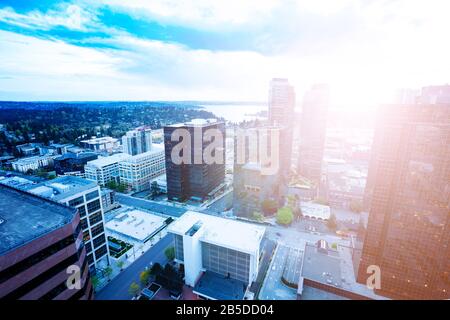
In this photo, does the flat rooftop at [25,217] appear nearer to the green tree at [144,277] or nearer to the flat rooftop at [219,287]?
the green tree at [144,277]

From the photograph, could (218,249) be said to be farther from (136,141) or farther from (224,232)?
(136,141)

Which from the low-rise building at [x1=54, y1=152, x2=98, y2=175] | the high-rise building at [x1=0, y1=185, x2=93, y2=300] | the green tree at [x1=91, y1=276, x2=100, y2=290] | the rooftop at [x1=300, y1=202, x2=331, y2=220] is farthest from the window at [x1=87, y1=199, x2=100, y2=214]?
the low-rise building at [x1=54, y1=152, x2=98, y2=175]

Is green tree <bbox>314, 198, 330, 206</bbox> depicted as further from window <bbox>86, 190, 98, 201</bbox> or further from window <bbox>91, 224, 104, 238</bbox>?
window <bbox>86, 190, 98, 201</bbox>
